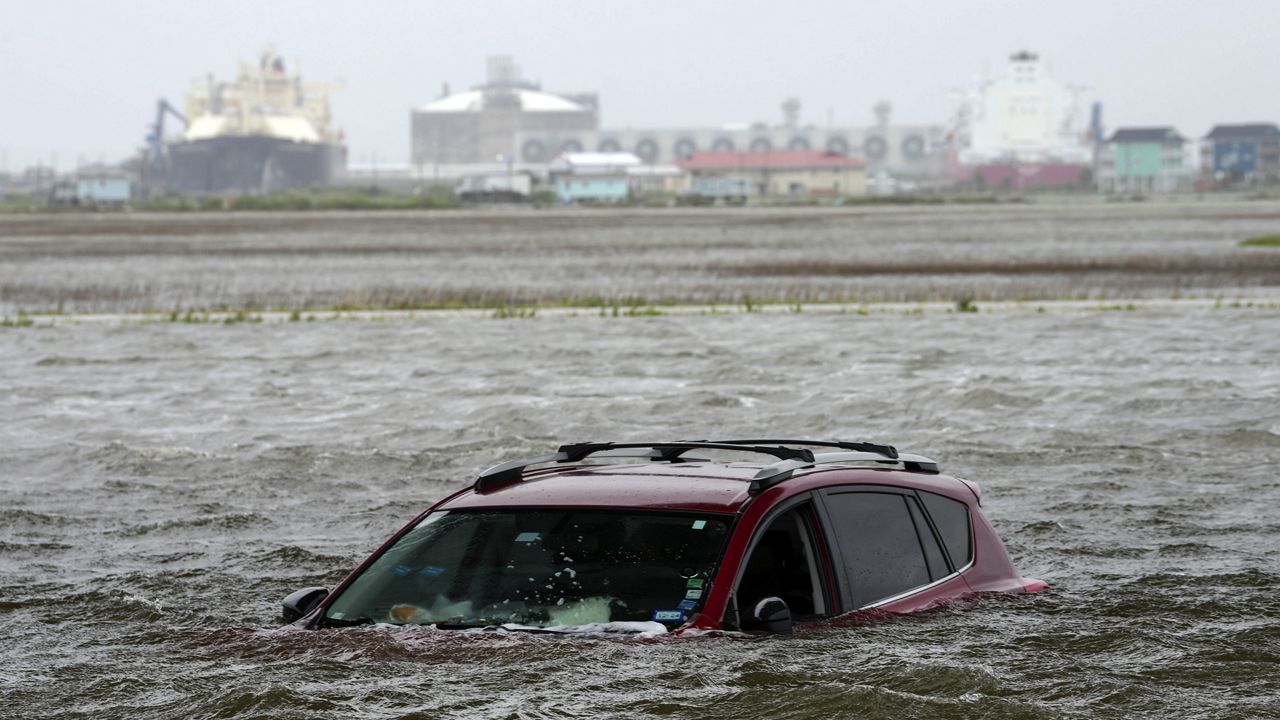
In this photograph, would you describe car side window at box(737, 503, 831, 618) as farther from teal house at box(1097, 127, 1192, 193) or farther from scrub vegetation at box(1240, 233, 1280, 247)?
teal house at box(1097, 127, 1192, 193)

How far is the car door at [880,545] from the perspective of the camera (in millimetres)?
7016

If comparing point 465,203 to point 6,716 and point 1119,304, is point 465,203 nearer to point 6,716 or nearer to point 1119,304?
point 1119,304

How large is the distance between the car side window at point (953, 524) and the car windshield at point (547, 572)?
55.5 inches

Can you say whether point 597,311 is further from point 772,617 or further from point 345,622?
point 772,617

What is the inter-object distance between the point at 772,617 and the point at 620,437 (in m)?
10.2

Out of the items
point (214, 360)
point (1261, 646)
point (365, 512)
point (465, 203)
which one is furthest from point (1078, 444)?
point (465, 203)

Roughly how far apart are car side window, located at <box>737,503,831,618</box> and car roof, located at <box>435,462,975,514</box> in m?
0.12

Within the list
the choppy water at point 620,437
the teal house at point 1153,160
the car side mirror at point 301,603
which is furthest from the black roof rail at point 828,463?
the teal house at point 1153,160

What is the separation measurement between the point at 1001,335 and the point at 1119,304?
19.0 ft

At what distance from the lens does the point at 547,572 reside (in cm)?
681

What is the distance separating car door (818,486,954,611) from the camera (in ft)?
23.0

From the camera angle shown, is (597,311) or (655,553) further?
(597,311)

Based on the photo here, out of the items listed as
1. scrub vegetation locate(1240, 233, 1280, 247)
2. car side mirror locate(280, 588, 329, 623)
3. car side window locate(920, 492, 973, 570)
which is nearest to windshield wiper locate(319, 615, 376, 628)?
car side mirror locate(280, 588, 329, 623)

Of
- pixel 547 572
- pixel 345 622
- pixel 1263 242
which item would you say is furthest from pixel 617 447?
pixel 1263 242
